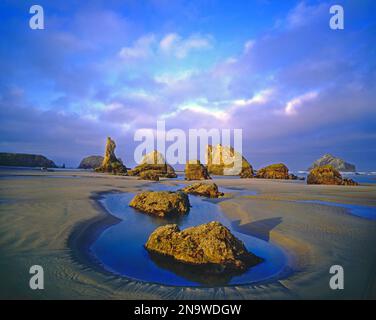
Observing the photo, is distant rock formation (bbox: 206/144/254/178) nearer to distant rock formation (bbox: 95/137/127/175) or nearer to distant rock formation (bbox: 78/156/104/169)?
distant rock formation (bbox: 95/137/127/175)

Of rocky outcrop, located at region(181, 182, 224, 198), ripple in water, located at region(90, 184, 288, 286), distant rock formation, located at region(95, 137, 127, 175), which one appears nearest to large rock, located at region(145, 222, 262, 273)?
ripple in water, located at region(90, 184, 288, 286)

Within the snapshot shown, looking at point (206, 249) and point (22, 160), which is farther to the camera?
point (22, 160)

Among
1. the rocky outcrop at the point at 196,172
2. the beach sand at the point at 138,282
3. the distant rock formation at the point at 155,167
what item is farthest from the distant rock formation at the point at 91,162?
the beach sand at the point at 138,282

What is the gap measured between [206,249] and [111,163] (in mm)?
72981

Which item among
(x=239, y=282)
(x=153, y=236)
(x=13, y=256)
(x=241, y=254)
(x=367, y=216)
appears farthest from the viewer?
(x=367, y=216)

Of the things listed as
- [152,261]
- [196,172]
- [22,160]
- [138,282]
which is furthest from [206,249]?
[22,160]

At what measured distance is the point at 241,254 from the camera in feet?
22.0

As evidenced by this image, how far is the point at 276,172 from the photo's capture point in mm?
61562

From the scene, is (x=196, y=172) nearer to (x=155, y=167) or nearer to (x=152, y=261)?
(x=155, y=167)

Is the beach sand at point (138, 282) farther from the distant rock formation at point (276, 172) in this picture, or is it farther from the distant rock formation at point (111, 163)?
the distant rock formation at point (111, 163)

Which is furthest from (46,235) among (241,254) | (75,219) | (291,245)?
(291,245)

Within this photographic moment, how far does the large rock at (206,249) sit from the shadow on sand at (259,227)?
266 centimetres
